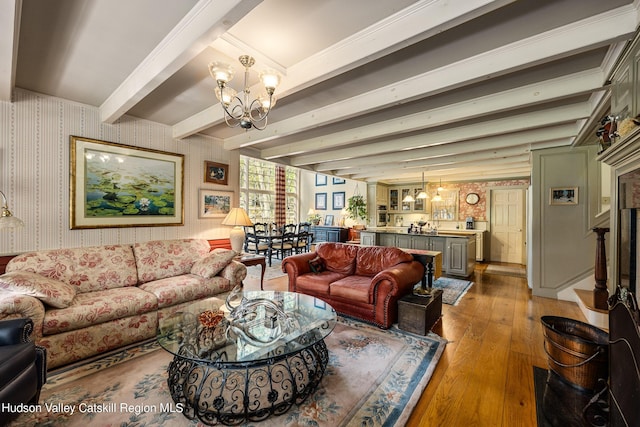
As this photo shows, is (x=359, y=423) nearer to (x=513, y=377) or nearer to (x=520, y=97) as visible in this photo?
(x=513, y=377)

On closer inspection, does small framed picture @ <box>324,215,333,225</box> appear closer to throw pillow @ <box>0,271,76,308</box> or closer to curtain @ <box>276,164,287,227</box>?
curtain @ <box>276,164,287,227</box>

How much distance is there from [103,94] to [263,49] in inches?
77.8

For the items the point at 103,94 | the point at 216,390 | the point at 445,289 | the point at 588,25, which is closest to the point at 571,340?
the point at 588,25

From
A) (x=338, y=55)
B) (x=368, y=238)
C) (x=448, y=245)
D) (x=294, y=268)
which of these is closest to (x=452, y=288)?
(x=448, y=245)

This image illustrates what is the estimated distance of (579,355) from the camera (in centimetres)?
168

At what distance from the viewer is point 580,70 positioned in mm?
2217

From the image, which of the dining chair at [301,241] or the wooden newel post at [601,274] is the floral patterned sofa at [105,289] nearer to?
the dining chair at [301,241]

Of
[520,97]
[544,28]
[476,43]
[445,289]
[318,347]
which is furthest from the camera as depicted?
[445,289]

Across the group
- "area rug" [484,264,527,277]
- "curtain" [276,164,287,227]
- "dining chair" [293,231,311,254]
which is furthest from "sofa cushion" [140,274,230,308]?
"curtain" [276,164,287,227]

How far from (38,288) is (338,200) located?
320 inches

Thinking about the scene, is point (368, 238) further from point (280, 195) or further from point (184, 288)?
point (184, 288)

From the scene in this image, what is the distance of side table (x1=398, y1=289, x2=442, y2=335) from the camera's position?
2695 millimetres

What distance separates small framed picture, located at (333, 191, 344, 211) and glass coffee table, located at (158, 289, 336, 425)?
7.35 metres

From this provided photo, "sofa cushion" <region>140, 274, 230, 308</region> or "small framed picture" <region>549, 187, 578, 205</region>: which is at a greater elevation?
"small framed picture" <region>549, 187, 578, 205</region>
